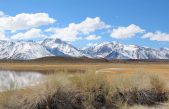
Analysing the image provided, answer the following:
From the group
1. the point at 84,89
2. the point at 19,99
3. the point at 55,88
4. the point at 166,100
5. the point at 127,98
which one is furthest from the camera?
the point at 166,100

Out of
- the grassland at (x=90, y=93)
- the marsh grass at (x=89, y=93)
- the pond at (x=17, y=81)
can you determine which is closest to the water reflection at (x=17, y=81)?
the pond at (x=17, y=81)

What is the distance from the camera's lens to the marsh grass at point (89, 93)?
46.1ft

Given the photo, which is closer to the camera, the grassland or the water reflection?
the grassland

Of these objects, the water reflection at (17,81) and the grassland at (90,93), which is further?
the water reflection at (17,81)

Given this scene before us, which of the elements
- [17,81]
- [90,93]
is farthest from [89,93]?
[17,81]

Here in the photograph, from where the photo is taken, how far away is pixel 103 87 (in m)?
16.4

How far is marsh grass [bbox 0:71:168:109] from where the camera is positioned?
46.1ft

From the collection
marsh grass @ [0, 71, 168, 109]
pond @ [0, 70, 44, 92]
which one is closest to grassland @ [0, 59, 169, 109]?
marsh grass @ [0, 71, 168, 109]

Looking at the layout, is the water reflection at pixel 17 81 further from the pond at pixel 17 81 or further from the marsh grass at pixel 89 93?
the marsh grass at pixel 89 93

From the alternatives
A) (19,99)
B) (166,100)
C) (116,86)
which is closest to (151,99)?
(166,100)

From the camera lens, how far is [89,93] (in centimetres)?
1577

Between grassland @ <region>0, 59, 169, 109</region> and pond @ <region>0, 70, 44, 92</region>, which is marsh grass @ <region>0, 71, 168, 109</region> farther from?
pond @ <region>0, 70, 44, 92</region>

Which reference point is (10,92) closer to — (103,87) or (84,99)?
(84,99)

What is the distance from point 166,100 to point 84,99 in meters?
4.92
